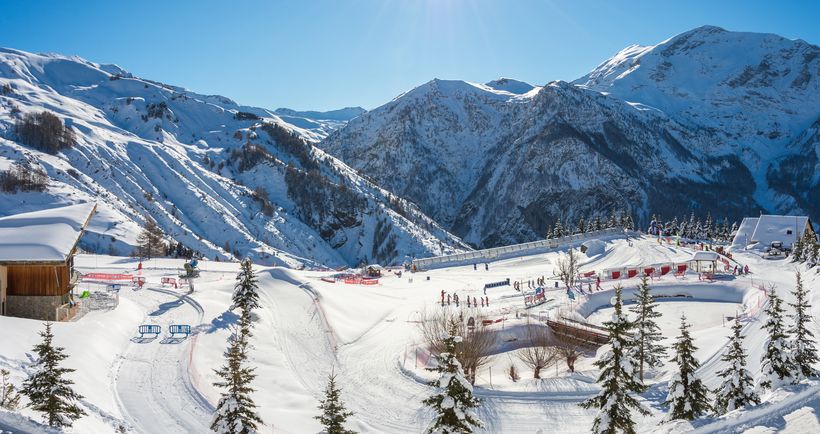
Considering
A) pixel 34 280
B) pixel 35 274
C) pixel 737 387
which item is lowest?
pixel 737 387

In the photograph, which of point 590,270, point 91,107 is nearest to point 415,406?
point 590,270

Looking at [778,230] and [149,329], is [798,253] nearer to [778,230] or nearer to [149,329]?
[778,230]

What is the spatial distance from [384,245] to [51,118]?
85.3 meters

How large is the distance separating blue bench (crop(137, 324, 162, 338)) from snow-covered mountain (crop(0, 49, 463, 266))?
60.6m

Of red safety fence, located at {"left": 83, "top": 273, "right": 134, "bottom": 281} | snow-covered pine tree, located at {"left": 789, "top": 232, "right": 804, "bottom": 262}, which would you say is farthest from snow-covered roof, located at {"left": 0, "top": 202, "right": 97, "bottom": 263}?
snow-covered pine tree, located at {"left": 789, "top": 232, "right": 804, "bottom": 262}

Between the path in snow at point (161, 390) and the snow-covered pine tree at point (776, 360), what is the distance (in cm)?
2329

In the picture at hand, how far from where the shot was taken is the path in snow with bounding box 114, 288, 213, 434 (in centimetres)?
2136

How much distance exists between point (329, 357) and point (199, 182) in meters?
Result: 109

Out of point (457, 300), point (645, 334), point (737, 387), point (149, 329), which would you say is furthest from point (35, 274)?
point (645, 334)

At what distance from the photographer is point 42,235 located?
3002 centimetres

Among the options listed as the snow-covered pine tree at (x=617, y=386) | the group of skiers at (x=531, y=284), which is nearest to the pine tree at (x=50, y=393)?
the snow-covered pine tree at (x=617, y=386)

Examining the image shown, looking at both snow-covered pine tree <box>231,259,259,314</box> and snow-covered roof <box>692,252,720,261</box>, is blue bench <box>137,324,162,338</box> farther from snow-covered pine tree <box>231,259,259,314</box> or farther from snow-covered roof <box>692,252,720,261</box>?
snow-covered roof <box>692,252,720,261</box>

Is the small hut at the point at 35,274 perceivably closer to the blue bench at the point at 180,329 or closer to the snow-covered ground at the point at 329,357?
the snow-covered ground at the point at 329,357

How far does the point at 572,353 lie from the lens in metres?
34.3
